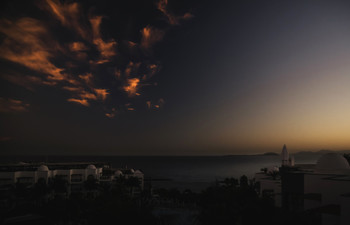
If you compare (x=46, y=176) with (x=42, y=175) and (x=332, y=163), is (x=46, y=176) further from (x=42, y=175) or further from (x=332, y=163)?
(x=332, y=163)

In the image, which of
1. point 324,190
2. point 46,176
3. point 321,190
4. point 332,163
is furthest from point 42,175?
point 332,163

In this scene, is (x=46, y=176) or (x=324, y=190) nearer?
(x=324, y=190)

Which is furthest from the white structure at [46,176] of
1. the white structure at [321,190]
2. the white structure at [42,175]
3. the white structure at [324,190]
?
the white structure at [324,190]

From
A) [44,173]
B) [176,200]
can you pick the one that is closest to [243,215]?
[176,200]

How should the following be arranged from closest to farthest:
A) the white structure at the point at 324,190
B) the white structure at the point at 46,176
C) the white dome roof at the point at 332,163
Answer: the white structure at the point at 324,190
the white dome roof at the point at 332,163
the white structure at the point at 46,176

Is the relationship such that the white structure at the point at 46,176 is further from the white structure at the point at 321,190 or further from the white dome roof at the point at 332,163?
the white dome roof at the point at 332,163

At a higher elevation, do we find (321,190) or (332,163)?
(332,163)

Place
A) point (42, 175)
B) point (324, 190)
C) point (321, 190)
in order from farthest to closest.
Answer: point (42, 175) → point (321, 190) → point (324, 190)

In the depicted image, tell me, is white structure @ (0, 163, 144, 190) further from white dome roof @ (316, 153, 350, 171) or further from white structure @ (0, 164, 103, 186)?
white dome roof @ (316, 153, 350, 171)

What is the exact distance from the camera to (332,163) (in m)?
32.6

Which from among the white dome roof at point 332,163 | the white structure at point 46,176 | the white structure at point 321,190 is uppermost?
the white dome roof at point 332,163

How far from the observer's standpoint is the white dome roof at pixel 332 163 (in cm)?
3222

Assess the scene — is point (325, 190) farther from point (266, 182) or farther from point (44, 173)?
point (44, 173)

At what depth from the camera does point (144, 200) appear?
53906mm
